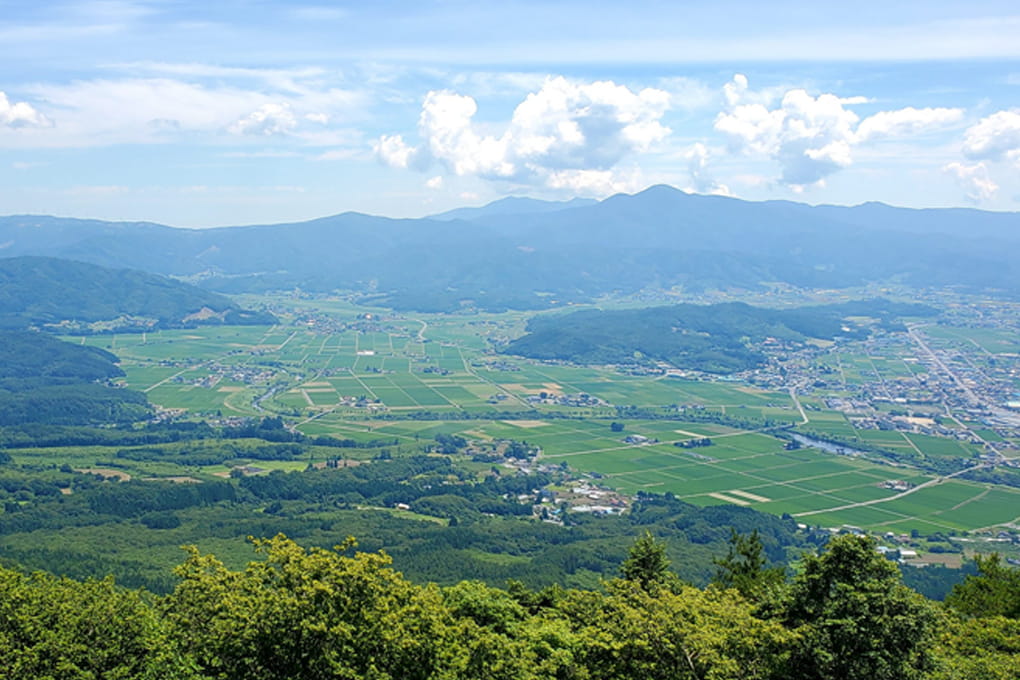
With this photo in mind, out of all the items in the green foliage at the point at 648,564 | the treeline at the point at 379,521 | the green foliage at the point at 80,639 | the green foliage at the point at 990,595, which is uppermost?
the green foliage at the point at 80,639

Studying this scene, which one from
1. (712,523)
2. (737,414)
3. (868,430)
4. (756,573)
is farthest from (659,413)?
(756,573)

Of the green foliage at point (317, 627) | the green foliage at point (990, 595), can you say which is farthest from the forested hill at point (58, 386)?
the green foliage at point (990, 595)

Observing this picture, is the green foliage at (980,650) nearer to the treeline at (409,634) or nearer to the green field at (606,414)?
the treeline at (409,634)

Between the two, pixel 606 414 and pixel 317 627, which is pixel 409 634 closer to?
pixel 317 627

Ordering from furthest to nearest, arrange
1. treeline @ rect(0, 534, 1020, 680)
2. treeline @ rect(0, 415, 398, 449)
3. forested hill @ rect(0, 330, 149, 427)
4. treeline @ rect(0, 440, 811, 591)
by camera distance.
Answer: forested hill @ rect(0, 330, 149, 427)
treeline @ rect(0, 415, 398, 449)
treeline @ rect(0, 440, 811, 591)
treeline @ rect(0, 534, 1020, 680)

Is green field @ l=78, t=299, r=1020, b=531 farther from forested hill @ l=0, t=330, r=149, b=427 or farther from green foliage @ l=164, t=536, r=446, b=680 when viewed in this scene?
green foliage @ l=164, t=536, r=446, b=680

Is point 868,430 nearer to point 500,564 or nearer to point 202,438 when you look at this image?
point 500,564

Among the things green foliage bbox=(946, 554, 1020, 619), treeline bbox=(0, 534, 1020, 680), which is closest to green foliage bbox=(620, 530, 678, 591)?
treeline bbox=(0, 534, 1020, 680)
